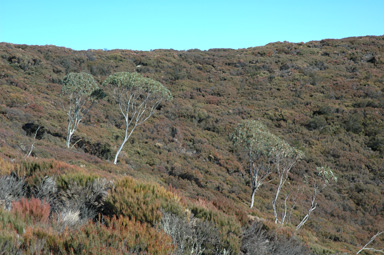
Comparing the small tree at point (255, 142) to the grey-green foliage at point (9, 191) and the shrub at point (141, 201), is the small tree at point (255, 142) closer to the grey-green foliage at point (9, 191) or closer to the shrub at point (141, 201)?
the shrub at point (141, 201)

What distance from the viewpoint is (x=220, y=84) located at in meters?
40.1

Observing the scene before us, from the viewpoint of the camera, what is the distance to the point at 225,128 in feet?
93.0

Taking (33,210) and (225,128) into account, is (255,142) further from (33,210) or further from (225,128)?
(33,210)

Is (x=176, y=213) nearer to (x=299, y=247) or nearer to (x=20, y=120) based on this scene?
(x=299, y=247)

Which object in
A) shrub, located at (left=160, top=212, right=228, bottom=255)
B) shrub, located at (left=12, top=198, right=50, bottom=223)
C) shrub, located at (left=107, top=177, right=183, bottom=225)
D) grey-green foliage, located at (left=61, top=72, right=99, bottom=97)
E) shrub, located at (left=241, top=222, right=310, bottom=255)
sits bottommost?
shrub, located at (left=241, top=222, right=310, bottom=255)

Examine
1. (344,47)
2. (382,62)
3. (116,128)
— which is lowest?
(116,128)

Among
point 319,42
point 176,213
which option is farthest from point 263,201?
point 319,42

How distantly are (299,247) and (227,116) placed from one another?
26100mm

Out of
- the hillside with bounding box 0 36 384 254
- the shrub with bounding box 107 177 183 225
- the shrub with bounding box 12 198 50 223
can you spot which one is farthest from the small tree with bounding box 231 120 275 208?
the shrub with bounding box 12 198 50 223

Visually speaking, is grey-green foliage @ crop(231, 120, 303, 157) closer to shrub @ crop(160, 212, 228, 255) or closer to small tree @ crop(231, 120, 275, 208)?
small tree @ crop(231, 120, 275, 208)

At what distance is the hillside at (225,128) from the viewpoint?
44.5ft

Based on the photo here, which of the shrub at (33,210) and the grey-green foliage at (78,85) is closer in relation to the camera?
the shrub at (33,210)

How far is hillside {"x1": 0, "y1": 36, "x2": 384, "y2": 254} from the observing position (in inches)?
534

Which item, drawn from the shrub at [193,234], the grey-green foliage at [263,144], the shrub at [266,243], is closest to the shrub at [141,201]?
the shrub at [193,234]
